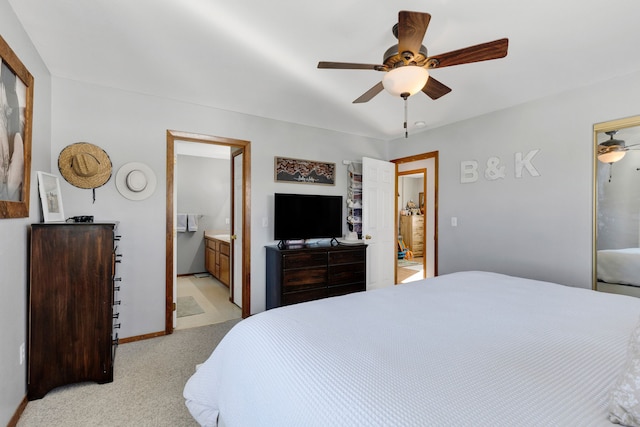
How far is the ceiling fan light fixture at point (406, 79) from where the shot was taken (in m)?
1.74

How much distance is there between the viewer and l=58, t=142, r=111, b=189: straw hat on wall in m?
2.60

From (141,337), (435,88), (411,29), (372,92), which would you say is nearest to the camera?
(411,29)

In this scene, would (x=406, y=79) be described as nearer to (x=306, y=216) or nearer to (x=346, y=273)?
(x=306, y=216)

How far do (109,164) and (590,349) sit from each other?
3.55 metres

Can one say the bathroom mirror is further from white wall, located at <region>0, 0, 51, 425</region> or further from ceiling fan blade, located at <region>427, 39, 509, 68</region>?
white wall, located at <region>0, 0, 51, 425</region>

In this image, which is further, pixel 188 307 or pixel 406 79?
pixel 188 307

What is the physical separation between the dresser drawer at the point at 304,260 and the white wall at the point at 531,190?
1.60 m

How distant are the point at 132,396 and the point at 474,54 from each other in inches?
121

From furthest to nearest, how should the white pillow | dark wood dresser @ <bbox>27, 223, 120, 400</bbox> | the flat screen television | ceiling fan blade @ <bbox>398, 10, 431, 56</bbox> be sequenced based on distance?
1. the flat screen television
2. dark wood dresser @ <bbox>27, 223, 120, 400</bbox>
3. ceiling fan blade @ <bbox>398, 10, 431, 56</bbox>
4. the white pillow

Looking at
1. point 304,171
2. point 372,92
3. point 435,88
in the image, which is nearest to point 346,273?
point 304,171

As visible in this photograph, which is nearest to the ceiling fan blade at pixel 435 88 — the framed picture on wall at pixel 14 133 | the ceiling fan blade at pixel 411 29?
the ceiling fan blade at pixel 411 29

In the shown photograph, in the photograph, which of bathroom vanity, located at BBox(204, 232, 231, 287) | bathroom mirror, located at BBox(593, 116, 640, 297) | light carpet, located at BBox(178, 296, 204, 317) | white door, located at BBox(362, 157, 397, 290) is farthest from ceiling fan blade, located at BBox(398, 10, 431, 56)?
bathroom vanity, located at BBox(204, 232, 231, 287)

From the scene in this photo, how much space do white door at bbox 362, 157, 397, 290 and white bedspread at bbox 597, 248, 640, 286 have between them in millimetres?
2360

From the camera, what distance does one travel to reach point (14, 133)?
5.66ft
